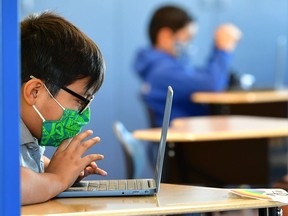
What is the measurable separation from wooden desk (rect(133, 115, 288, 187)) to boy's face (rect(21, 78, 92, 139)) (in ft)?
7.27

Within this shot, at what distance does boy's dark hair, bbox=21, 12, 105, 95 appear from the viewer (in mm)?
1880

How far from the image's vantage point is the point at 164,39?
530 cm

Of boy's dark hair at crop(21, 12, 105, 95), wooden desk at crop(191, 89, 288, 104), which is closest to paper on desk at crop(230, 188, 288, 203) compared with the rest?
boy's dark hair at crop(21, 12, 105, 95)

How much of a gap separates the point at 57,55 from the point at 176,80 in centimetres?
317

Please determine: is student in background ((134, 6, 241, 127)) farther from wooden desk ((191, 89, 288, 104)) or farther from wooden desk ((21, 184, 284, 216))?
wooden desk ((21, 184, 284, 216))

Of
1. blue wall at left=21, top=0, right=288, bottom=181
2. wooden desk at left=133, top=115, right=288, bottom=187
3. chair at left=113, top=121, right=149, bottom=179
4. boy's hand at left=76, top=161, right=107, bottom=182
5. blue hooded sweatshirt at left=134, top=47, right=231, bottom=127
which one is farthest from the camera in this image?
blue wall at left=21, top=0, right=288, bottom=181

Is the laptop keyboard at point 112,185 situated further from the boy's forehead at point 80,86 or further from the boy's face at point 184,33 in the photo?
the boy's face at point 184,33

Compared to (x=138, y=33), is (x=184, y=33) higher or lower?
lower

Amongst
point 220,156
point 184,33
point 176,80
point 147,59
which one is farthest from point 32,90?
point 184,33

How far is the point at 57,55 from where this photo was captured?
74.6 inches

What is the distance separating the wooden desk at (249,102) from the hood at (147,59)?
37cm

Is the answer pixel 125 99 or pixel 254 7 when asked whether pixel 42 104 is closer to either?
pixel 125 99

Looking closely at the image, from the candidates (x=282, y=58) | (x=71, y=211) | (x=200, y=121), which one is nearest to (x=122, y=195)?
(x=71, y=211)

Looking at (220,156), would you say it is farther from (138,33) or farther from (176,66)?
(138,33)
